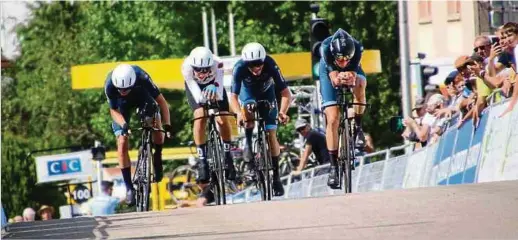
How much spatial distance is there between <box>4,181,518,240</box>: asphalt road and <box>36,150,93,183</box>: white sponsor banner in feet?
89.0

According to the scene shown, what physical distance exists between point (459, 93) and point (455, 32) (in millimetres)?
40796

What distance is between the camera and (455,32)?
214 feet

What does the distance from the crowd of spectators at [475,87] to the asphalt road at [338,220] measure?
7.21 ft

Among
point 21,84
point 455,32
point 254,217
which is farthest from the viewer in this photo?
point 21,84

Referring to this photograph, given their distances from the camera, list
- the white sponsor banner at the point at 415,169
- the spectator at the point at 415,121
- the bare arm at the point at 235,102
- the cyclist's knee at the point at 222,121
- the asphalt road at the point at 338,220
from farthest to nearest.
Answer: the spectator at the point at 415,121 < the white sponsor banner at the point at 415,169 < the cyclist's knee at the point at 222,121 < the bare arm at the point at 235,102 < the asphalt road at the point at 338,220

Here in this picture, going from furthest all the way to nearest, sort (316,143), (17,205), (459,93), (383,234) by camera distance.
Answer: (17,205) → (316,143) → (459,93) → (383,234)

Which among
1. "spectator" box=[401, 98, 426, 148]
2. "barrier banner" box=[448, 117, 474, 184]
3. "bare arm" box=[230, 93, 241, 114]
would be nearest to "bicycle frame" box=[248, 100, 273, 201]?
"bare arm" box=[230, 93, 241, 114]

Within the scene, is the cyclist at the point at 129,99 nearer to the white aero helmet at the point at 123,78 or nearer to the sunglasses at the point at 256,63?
the white aero helmet at the point at 123,78

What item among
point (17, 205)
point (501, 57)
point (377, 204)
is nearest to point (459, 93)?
point (501, 57)

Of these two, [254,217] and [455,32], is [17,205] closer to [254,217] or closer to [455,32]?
[455,32]

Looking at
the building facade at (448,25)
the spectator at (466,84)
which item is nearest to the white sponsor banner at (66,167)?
the building facade at (448,25)

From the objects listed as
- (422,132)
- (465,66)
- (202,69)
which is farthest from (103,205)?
(202,69)

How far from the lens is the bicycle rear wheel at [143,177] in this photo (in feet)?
72.1

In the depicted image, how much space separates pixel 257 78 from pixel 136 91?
4.12 feet
